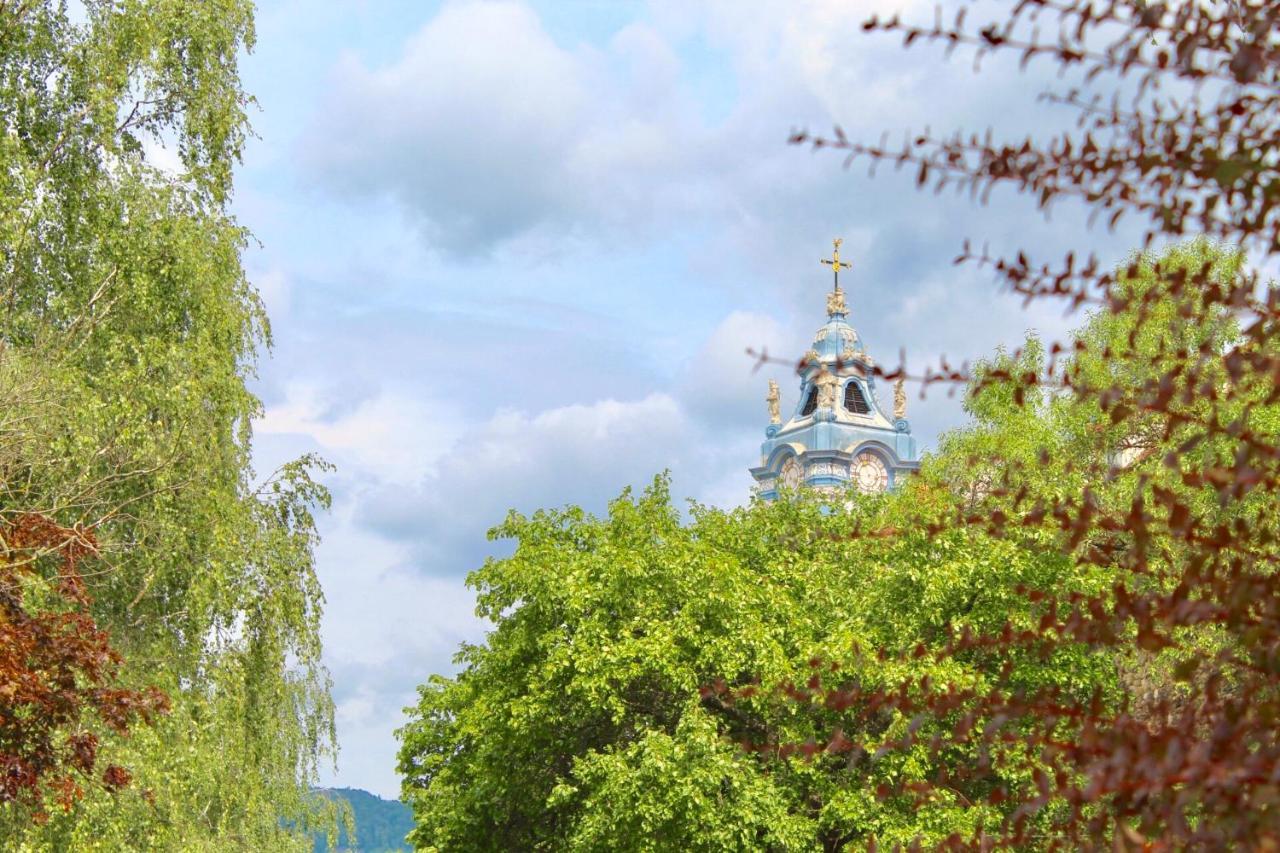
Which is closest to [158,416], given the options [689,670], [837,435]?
[689,670]

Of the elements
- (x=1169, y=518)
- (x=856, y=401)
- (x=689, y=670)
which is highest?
(x=856, y=401)

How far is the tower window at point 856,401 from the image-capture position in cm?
8556

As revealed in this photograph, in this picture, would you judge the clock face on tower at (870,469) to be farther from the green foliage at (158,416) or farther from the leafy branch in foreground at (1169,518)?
the leafy branch in foreground at (1169,518)

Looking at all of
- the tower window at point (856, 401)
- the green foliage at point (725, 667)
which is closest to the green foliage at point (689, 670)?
the green foliage at point (725, 667)

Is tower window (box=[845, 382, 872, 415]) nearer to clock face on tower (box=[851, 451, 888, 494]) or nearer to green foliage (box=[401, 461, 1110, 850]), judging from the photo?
clock face on tower (box=[851, 451, 888, 494])

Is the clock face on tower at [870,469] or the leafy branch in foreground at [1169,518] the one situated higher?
the clock face on tower at [870,469]

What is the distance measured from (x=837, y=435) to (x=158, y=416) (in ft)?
206

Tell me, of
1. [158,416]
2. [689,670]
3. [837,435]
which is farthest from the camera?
[837,435]

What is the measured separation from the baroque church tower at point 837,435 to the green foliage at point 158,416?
57694 mm

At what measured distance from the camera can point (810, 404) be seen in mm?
85625

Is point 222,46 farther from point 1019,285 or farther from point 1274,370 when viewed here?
point 1274,370

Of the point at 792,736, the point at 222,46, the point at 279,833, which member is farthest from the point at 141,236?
the point at 792,736

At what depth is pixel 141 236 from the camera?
2120cm

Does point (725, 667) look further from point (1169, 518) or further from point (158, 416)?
point (1169, 518)
